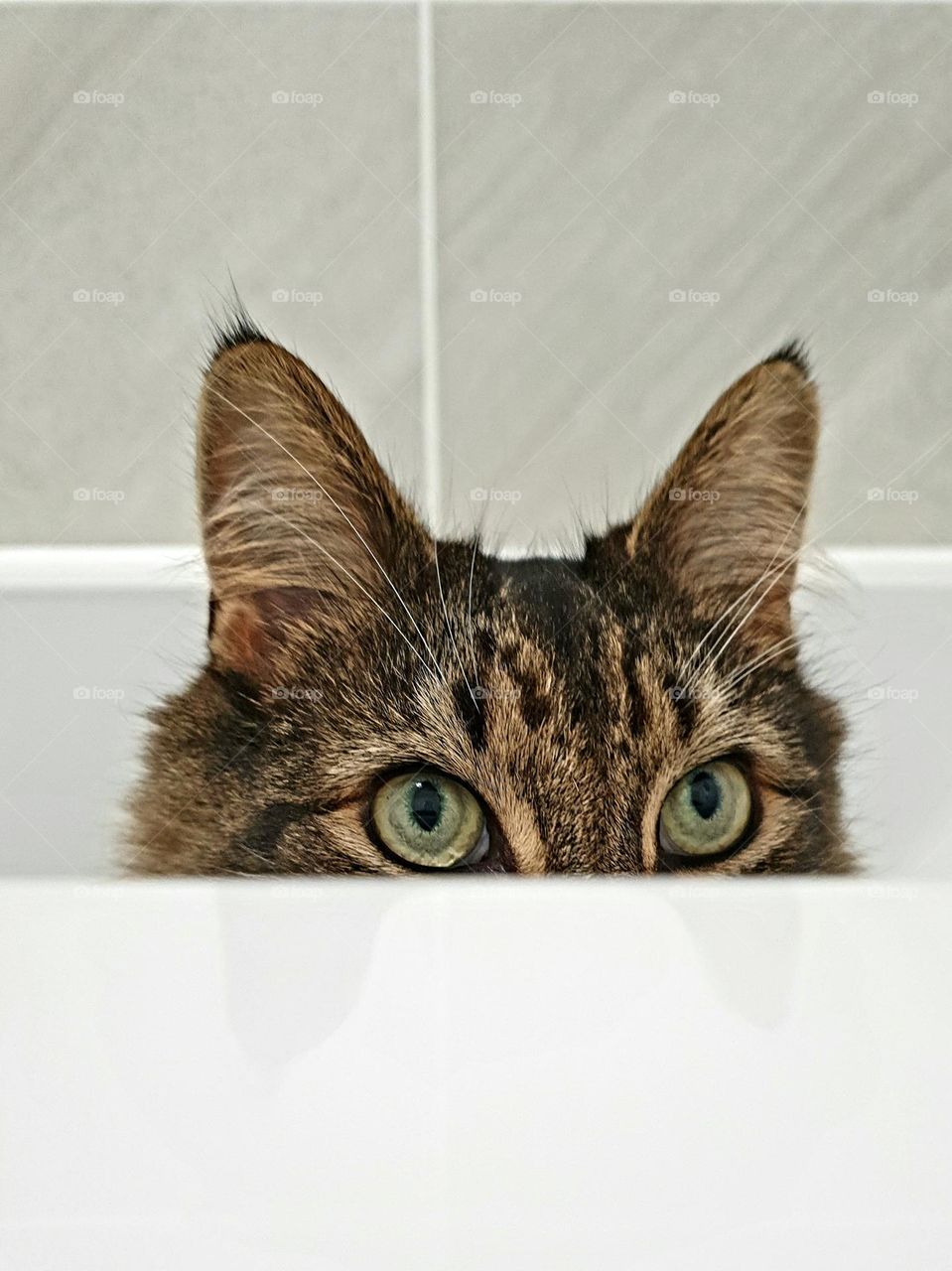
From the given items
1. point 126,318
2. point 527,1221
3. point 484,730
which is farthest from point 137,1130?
point 126,318

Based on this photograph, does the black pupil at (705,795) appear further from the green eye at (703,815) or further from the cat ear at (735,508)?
the cat ear at (735,508)

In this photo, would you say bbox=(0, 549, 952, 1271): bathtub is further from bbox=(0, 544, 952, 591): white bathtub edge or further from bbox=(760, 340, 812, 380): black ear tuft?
bbox=(760, 340, 812, 380): black ear tuft

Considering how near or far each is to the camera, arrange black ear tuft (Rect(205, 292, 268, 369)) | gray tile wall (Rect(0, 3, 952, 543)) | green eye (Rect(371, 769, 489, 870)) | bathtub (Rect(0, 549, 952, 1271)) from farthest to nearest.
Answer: gray tile wall (Rect(0, 3, 952, 543)) → black ear tuft (Rect(205, 292, 268, 369)) → green eye (Rect(371, 769, 489, 870)) → bathtub (Rect(0, 549, 952, 1271))

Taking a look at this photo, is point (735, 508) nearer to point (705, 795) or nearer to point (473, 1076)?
point (705, 795)

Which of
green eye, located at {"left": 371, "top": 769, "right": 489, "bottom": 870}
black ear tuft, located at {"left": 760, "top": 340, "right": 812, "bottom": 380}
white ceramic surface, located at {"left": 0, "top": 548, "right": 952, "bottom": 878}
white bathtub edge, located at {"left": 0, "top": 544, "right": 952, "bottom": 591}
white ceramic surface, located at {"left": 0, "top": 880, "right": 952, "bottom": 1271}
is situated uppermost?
black ear tuft, located at {"left": 760, "top": 340, "right": 812, "bottom": 380}

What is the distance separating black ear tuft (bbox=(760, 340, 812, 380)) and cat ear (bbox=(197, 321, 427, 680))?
15.6 inches

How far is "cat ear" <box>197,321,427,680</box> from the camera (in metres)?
0.94

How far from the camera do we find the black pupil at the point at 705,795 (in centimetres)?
93

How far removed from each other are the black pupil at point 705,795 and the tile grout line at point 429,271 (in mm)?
362

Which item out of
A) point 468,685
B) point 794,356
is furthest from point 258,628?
point 794,356

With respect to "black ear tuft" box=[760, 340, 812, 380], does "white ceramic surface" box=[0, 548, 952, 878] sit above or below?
below

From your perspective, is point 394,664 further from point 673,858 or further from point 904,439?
point 904,439

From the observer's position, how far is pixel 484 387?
1.14 meters

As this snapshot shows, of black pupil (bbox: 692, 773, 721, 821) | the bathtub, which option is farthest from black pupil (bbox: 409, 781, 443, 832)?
black pupil (bbox: 692, 773, 721, 821)
